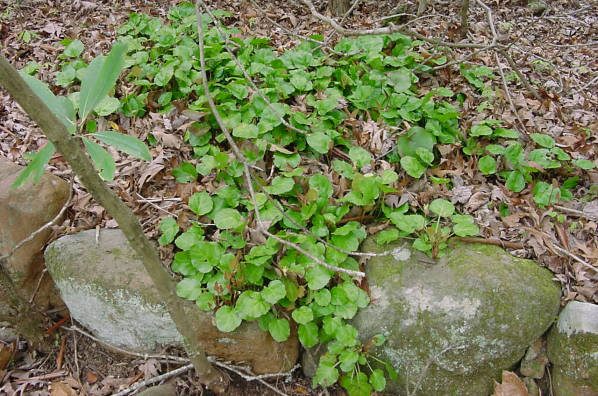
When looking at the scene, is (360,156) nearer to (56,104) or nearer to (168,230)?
(168,230)

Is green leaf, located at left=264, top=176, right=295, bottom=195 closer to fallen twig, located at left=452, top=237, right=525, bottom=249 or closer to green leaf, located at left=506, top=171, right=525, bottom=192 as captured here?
fallen twig, located at left=452, top=237, right=525, bottom=249

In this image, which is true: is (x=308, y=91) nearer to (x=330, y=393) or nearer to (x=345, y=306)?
(x=345, y=306)

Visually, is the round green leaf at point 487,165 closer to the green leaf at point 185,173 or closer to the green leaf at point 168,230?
the green leaf at point 185,173

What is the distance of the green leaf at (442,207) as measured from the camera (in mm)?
2447

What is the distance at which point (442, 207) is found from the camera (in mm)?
2467

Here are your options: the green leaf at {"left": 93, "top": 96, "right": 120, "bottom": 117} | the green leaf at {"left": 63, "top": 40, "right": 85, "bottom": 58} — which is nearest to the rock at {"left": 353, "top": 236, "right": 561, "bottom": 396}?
the green leaf at {"left": 93, "top": 96, "right": 120, "bottom": 117}

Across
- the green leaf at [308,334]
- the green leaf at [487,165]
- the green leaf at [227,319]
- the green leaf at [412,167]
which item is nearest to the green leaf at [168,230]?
the green leaf at [227,319]

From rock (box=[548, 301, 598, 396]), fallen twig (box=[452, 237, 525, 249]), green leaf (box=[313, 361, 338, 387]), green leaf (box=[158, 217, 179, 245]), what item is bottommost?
rock (box=[548, 301, 598, 396])

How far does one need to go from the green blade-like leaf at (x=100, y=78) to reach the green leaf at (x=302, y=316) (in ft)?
4.71

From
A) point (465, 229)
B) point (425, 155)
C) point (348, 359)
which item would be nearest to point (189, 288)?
point (348, 359)

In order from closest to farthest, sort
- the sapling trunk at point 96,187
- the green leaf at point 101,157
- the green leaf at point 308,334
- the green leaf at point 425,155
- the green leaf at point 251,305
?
1. the sapling trunk at point 96,187
2. the green leaf at point 101,157
3. the green leaf at point 251,305
4. the green leaf at point 308,334
5. the green leaf at point 425,155

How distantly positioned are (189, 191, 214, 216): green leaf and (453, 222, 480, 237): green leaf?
1.39 meters

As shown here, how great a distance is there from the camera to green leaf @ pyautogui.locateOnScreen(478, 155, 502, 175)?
9.12 ft

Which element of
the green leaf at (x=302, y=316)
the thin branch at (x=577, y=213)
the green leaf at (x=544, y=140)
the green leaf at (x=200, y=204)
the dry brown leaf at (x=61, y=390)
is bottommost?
the dry brown leaf at (x=61, y=390)
